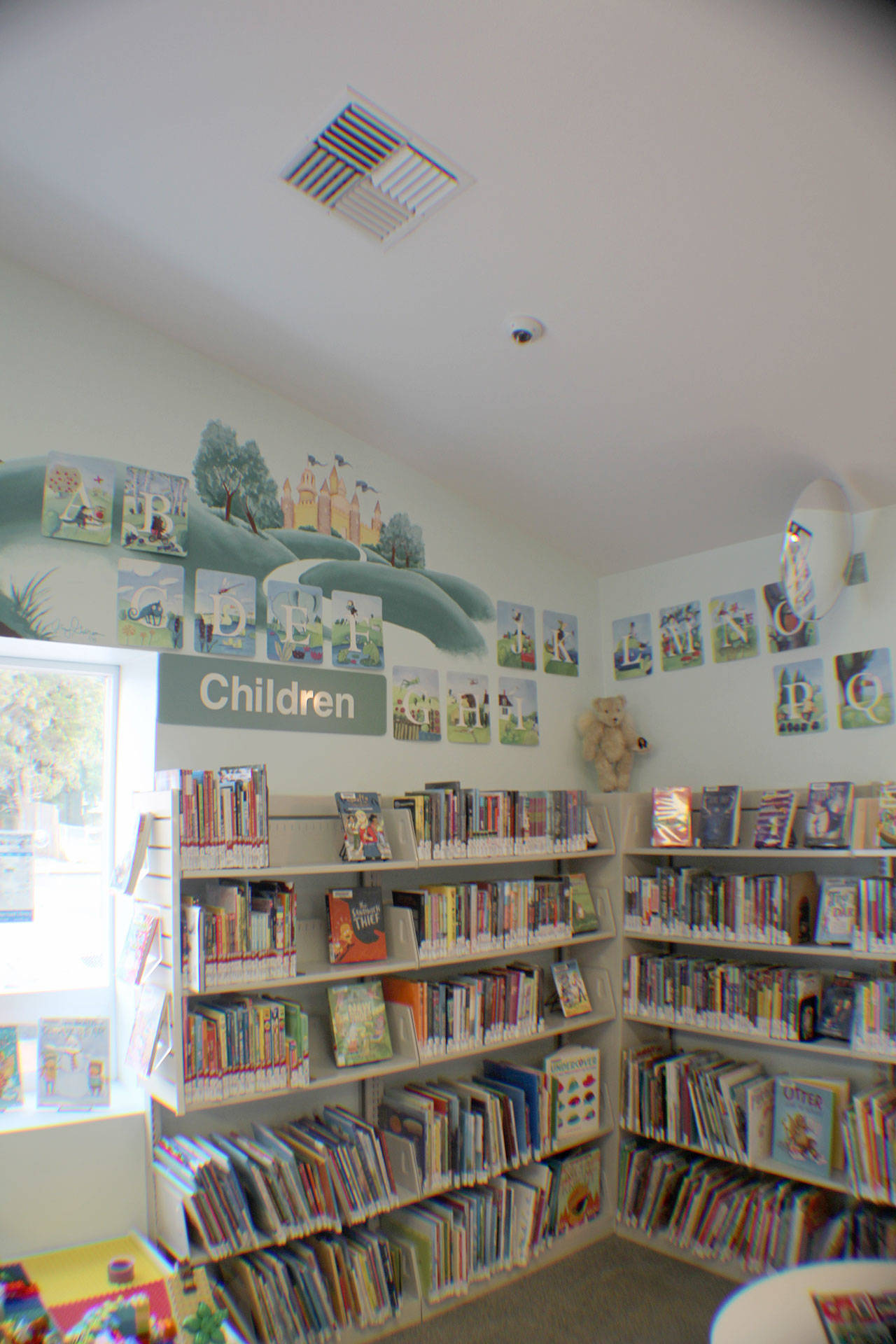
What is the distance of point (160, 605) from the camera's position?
305 centimetres

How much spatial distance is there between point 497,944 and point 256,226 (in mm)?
2584

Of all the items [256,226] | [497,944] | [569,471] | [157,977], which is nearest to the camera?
[256,226]

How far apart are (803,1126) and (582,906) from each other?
1.12 m

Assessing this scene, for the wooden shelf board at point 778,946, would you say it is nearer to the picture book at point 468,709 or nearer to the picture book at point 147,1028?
the picture book at point 468,709

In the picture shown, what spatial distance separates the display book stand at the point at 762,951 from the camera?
3.13m

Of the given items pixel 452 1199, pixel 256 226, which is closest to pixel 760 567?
pixel 256 226

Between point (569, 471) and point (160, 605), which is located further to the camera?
point (569, 471)

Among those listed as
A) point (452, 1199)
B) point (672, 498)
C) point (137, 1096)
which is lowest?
point (452, 1199)

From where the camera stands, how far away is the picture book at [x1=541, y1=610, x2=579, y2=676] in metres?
4.27

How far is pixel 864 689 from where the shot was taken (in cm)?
347

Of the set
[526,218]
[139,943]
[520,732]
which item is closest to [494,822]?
[520,732]

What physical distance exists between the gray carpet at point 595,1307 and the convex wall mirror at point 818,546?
2.50 metres

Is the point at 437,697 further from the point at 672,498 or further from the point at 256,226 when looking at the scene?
the point at 256,226
